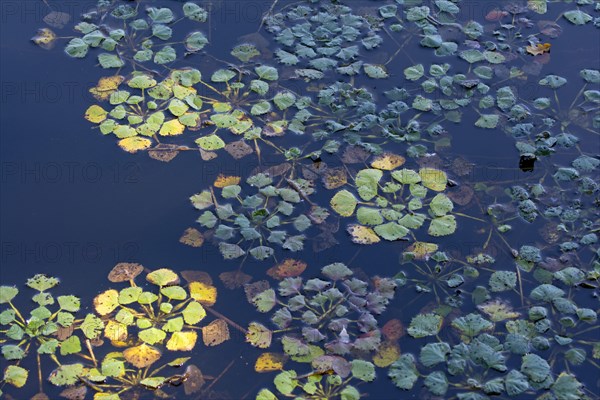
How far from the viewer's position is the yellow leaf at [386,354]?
304cm

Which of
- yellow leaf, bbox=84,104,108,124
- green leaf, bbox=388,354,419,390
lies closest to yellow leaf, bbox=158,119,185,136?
yellow leaf, bbox=84,104,108,124

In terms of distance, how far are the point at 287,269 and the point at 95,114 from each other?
1283 millimetres

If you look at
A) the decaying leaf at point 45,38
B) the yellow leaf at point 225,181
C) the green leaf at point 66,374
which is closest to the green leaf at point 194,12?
the decaying leaf at point 45,38

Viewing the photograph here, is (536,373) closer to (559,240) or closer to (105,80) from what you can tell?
(559,240)

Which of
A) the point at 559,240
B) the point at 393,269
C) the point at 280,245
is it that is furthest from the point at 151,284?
the point at 559,240

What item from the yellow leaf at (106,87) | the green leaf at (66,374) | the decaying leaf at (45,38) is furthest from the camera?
the decaying leaf at (45,38)

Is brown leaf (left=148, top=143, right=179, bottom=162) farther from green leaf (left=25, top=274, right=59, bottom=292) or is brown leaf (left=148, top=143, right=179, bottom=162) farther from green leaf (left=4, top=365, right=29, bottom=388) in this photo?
green leaf (left=4, top=365, right=29, bottom=388)

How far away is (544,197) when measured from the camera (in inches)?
144

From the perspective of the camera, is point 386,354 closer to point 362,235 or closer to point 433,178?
point 362,235

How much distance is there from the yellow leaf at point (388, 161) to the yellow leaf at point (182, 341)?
116 cm

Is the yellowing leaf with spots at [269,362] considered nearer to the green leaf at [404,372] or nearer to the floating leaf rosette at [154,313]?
the floating leaf rosette at [154,313]

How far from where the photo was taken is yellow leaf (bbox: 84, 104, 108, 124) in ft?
12.9

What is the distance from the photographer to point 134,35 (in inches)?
173

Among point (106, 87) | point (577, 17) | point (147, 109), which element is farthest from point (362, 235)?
point (577, 17)
